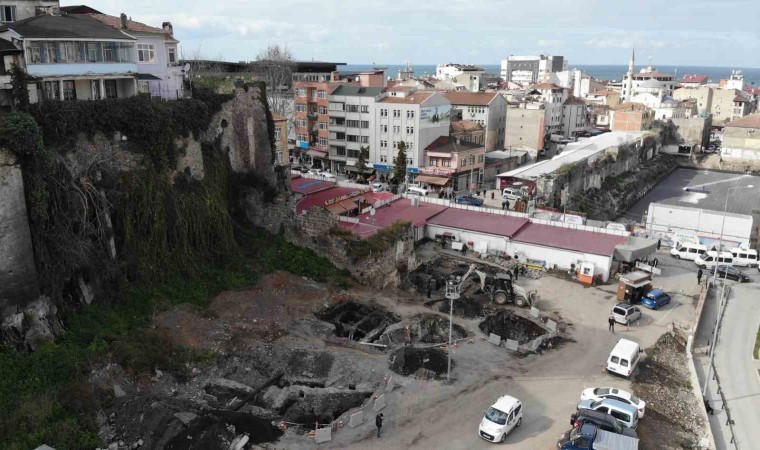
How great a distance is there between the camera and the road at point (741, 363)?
22109mm

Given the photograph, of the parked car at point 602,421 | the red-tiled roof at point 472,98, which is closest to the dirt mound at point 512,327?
the parked car at point 602,421

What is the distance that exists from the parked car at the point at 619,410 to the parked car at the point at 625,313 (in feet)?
30.6

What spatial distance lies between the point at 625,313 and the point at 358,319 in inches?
538

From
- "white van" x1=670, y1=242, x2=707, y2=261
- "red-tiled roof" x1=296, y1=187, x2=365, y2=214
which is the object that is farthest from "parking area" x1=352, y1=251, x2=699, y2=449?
"red-tiled roof" x1=296, y1=187, x2=365, y2=214

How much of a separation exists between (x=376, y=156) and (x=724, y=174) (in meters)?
55.1

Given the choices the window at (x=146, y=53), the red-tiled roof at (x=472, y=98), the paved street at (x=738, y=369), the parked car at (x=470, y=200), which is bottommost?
the paved street at (x=738, y=369)

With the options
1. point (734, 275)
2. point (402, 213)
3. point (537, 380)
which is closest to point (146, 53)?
point (402, 213)

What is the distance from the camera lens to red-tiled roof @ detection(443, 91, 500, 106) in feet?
237

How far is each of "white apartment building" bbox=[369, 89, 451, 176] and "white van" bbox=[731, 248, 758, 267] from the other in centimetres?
3032

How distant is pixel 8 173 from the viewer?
21.9 m

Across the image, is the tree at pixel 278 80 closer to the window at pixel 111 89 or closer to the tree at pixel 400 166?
the tree at pixel 400 166

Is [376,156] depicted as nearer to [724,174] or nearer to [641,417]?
[641,417]

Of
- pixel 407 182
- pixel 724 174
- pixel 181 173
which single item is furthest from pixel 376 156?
pixel 724 174

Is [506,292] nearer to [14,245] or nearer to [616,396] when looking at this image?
[616,396]
